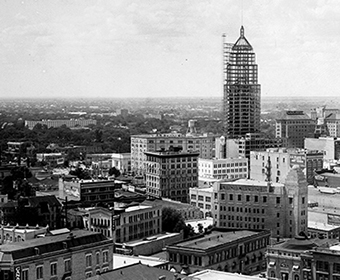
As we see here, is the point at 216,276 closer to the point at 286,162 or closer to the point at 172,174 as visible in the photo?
the point at 172,174

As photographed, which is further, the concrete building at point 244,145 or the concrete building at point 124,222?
the concrete building at point 244,145

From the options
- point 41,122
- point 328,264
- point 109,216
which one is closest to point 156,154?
point 109,216

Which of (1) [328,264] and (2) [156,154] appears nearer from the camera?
(1) [328,264]

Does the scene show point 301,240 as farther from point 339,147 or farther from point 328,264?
point 339,147

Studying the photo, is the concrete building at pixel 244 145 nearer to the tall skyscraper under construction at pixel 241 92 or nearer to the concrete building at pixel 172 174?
the tall skyscraper under construction at pixel 241 92

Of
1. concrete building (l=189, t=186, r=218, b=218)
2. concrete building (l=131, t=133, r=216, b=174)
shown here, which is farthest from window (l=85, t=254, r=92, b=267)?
concrete building (l=131, t=133, r=216, b=174)

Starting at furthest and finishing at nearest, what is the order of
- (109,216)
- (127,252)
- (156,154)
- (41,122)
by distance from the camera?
(41,122) < (156,154) < (109,216) < (127,252)

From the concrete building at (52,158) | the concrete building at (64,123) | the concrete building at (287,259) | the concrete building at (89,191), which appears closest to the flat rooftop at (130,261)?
the concrete building at (287,259)

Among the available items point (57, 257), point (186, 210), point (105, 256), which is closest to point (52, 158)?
point (186, 210)
